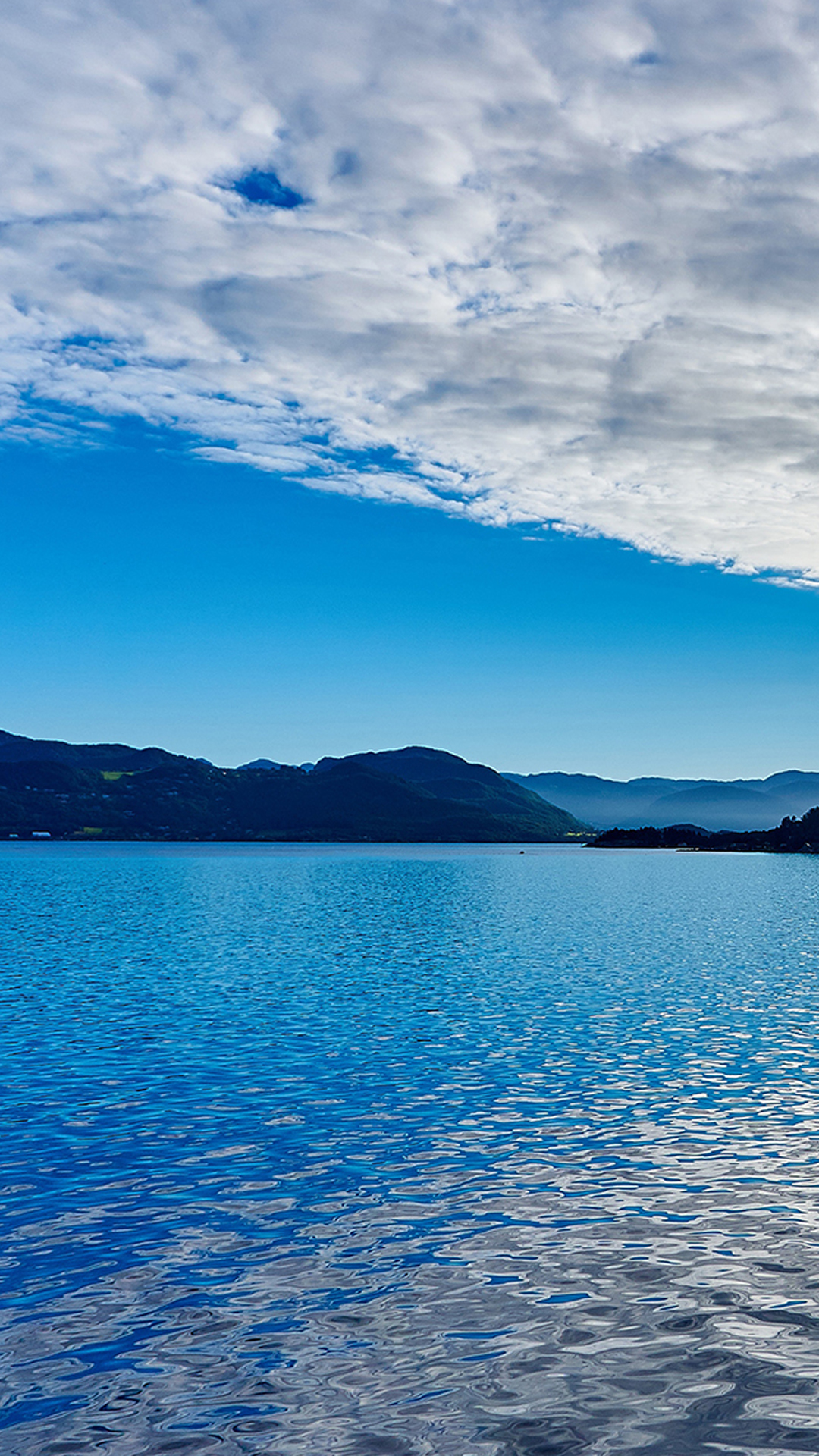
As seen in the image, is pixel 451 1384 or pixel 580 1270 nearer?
pixel 451 1384

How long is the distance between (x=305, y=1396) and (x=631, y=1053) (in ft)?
99.7

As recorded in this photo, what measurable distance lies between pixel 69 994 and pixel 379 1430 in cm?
5043

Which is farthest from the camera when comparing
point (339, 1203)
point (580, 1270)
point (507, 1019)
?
point (507, 1019)

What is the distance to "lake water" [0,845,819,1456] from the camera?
54.9 feet

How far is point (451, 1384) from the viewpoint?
17375 millimetres

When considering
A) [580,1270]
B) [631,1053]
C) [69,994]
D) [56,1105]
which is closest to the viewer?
[580,1270]

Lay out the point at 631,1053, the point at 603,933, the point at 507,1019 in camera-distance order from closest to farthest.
A: the point at 631,1053 → the point at 507,1019 → the point at 603,933

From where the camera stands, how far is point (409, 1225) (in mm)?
25000

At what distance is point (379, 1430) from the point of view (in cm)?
1600

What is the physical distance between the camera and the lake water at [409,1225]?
54.9 feet

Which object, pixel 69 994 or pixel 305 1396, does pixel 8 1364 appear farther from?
pixel 69 994

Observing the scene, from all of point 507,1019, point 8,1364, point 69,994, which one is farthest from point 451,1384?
point 69,994

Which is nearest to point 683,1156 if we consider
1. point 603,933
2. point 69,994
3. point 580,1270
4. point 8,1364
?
point 580,1270

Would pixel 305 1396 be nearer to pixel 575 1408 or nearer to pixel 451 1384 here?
pixel 451 1384
